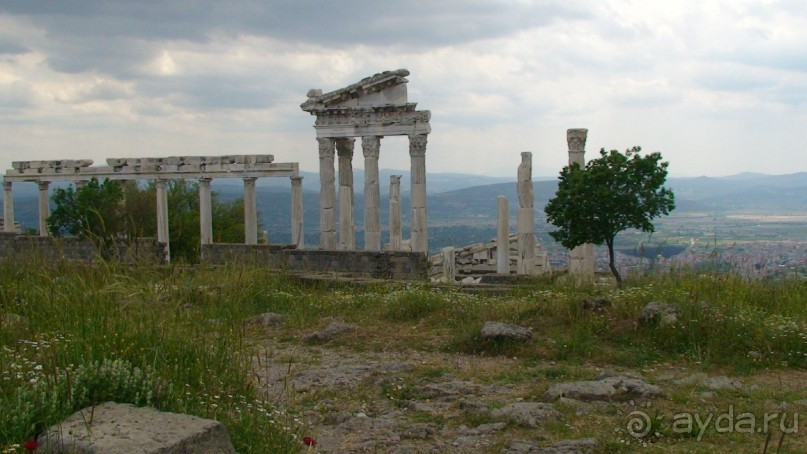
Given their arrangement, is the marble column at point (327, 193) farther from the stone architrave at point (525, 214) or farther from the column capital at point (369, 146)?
the stone architrave at point (525, 214)

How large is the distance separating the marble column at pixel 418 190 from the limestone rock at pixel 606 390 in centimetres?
2160

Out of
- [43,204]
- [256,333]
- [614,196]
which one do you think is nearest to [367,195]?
[614,196]

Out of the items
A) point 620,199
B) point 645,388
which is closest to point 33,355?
point 645,388

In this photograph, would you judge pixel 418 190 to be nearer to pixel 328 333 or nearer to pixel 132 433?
pixel 328 333

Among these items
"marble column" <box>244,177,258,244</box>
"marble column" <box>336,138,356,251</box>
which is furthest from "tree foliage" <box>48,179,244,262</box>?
"marble column" <box>336,138,356,251</box>

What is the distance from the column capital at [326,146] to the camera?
106 ft

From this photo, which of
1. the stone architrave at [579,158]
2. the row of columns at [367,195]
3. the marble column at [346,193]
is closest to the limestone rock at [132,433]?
the stone architrave at [579,158]

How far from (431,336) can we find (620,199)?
829 centimetres

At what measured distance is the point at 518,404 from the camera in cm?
855

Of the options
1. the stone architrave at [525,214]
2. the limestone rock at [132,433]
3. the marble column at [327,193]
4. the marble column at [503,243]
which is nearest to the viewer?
the limestone rock at [132,433]

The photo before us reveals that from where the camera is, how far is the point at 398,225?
3403 centimetres

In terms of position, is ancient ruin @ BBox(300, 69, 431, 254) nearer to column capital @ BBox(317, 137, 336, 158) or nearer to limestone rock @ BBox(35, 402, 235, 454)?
column capital @ BBox(317, 137, 336, 158)

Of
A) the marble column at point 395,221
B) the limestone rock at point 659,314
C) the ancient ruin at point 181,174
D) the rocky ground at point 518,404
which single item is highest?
the ancient ruin at point 181,174

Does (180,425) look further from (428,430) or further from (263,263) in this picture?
(263,263)
